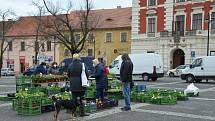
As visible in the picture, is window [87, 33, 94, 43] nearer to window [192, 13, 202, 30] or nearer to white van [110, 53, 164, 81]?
window [192, 13, 202, 30]

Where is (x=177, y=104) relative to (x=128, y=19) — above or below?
below

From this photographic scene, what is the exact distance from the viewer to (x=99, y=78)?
14375 mm

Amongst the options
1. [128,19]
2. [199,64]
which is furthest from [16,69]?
[199,64]

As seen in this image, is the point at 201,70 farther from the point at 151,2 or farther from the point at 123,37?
the point at 123,37

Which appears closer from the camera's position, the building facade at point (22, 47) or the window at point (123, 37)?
the window at point (123, 37)

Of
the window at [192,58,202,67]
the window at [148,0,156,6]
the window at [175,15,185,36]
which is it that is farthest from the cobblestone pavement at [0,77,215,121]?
the window at [148,0,156,6]

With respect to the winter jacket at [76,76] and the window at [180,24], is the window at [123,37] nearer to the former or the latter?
the window at [180,24]

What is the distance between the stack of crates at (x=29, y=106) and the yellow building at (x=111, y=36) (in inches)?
1862

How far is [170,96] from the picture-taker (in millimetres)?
15477

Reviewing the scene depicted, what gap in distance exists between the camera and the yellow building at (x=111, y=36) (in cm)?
6094

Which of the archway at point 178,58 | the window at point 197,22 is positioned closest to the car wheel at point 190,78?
the window at point 197,22

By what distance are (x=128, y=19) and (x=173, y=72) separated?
20.7 meters

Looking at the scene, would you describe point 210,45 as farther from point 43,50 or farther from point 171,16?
point 43,50

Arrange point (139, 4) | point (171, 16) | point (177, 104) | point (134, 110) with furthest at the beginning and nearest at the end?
1. point (139, 4)
2. point (171, 16)
3. point (177, 104)
4. point (134, 110)
